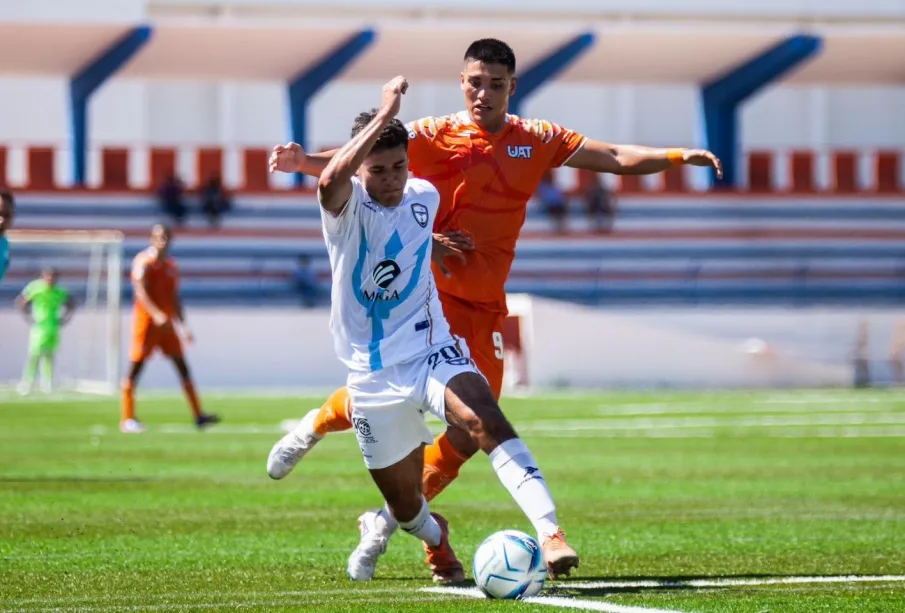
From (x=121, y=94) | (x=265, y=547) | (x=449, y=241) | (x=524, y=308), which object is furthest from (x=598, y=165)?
(x=121, y=94)

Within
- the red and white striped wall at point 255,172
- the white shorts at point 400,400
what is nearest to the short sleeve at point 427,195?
the white shorts at point 400,400

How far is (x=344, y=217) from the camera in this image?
696 cm

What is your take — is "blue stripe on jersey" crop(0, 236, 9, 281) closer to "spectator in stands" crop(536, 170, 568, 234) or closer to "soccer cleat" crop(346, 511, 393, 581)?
"soccer cleat" crop(346, 511, 393, 581)

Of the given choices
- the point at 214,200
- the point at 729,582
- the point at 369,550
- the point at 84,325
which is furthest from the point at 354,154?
the point at 214,200

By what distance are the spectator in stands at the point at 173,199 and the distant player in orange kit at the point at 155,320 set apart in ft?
67.0

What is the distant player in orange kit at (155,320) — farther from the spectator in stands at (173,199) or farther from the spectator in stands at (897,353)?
the spectator in stands at (173,199)

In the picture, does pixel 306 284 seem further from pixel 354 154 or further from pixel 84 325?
pixel 354 154

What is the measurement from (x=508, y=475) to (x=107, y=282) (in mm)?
30540

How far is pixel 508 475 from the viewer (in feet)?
22.5

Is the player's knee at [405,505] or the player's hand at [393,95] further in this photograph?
the player's knee at [405,505]

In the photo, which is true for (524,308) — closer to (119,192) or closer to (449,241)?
(119,192)

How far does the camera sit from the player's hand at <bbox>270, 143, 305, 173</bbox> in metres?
6.89

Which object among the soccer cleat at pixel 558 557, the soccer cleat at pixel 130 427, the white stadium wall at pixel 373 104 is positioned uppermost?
the white stadium wall at pixel 373 104

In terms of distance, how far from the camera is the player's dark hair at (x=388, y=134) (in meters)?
7.01
